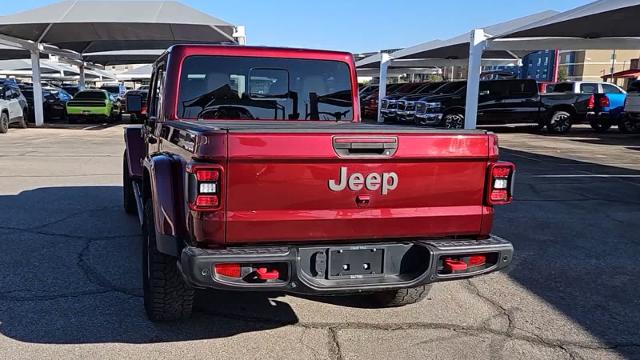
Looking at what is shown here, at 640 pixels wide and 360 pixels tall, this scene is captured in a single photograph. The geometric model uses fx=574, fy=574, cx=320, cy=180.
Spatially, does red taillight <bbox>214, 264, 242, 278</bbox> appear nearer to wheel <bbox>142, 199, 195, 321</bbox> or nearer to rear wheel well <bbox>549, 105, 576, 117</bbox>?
wheel <bbox>142, 199, 195, 321</bbox>

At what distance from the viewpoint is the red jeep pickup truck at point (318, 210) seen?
308cm

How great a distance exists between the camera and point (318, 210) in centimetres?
328

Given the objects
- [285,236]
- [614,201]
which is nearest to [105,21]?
[614,201]

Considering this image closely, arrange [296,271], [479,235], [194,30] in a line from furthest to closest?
[194,30]
[479,235]
[296,271]

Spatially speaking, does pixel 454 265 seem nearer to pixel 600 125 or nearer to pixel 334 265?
pixel 334 265

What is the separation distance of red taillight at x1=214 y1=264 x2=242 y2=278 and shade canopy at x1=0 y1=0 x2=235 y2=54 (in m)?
Result: 16.2

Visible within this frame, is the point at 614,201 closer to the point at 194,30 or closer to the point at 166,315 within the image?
the point at 166,315

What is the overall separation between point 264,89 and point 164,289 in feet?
6.43

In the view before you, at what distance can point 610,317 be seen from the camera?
4.21 m

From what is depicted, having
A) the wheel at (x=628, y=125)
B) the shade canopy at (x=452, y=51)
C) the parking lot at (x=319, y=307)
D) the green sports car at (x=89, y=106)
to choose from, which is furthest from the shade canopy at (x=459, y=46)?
the green sports car at (x=89, y=106)

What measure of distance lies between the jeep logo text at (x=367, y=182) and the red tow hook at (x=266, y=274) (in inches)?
22.5

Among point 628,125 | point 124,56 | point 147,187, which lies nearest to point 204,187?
point 147,187

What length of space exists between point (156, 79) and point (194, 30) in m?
16.0

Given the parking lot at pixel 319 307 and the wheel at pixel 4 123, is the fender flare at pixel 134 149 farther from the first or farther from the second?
the wheel at pixel 4 123
